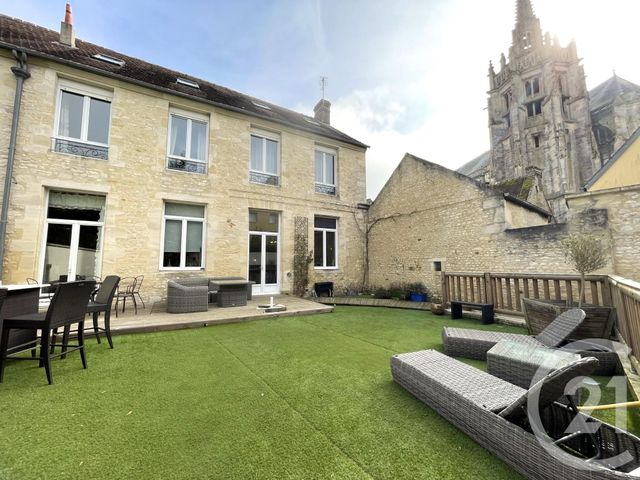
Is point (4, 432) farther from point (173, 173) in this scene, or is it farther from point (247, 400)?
point (173, 173)

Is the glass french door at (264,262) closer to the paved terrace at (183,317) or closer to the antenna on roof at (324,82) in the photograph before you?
the paved terrace at (183,317)

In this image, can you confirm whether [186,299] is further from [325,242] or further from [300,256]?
[325,242]

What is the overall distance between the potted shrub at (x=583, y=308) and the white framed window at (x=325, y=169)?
8001 mm

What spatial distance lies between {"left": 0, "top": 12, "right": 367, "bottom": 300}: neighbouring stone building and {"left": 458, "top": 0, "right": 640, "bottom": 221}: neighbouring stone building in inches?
1010

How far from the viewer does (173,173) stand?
26.5 ft

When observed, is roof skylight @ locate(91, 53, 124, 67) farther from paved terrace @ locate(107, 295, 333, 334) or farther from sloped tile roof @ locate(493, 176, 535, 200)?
sloped tile roof @ locate(493, 176, 535, 200)

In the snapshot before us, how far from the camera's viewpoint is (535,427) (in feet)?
5.09

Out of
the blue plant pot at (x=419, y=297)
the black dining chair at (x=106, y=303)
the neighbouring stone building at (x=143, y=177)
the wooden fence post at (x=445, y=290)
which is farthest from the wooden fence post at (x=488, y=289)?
the black dining chair at (x=106, y=303)

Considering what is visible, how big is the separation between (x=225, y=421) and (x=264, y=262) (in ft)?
24.6

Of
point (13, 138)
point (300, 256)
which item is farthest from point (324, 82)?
point (13, 138)

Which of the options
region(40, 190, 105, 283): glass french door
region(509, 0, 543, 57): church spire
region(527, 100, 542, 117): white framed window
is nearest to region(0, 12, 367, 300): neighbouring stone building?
region(40, 190, 105, 283): glass french door

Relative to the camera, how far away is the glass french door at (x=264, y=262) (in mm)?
9273

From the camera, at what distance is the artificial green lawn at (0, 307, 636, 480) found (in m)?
1.65

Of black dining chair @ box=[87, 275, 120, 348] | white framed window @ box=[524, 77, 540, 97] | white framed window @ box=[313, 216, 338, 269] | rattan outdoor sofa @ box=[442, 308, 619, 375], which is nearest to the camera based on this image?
rattan outdoor sofa @ box=[442, 308, 619, 375]
